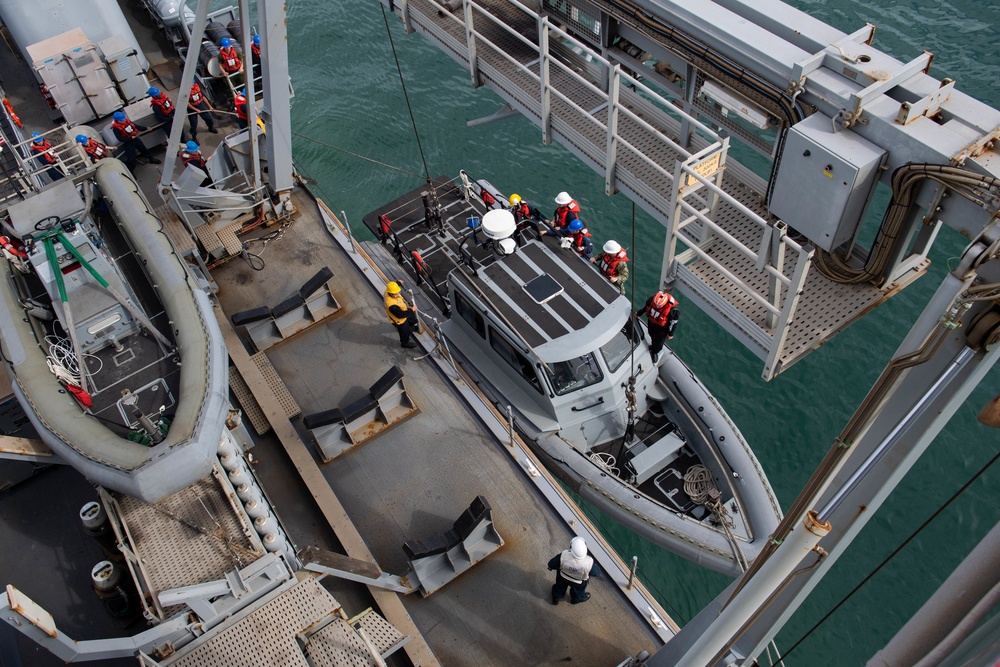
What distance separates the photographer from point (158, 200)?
1598cm

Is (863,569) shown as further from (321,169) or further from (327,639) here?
(321,169)

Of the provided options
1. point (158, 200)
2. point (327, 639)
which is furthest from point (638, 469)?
point (158, 200)

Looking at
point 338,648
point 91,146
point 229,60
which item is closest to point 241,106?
point 229,60

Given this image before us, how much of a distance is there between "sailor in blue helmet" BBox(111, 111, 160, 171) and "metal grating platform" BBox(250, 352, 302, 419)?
20.8ft

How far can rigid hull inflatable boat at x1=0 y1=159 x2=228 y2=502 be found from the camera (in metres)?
9.22

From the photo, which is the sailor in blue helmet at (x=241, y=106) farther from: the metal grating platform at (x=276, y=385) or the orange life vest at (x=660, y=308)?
the orange life vest at (x=660, y=308)

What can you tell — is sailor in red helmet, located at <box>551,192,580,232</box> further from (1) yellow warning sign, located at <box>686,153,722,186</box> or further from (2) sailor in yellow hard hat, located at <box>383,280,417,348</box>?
(1) yellow warning sign, located at <box>686,153,722,186</box>

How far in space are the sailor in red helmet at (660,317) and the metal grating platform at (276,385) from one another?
233 inches

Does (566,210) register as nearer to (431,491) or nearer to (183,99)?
(431,491)

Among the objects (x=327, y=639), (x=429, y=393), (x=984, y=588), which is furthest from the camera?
(x=429, y=393)

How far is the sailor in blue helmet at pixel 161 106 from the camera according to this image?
53.6 feet

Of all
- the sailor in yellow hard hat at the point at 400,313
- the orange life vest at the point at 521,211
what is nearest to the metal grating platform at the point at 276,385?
the sailor in yellow hard hat at the point at 400,313

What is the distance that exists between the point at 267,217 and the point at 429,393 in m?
5.55

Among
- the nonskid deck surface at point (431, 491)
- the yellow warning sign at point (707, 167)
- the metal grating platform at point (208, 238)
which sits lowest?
the nonskid deck surface at point (431, 491)
